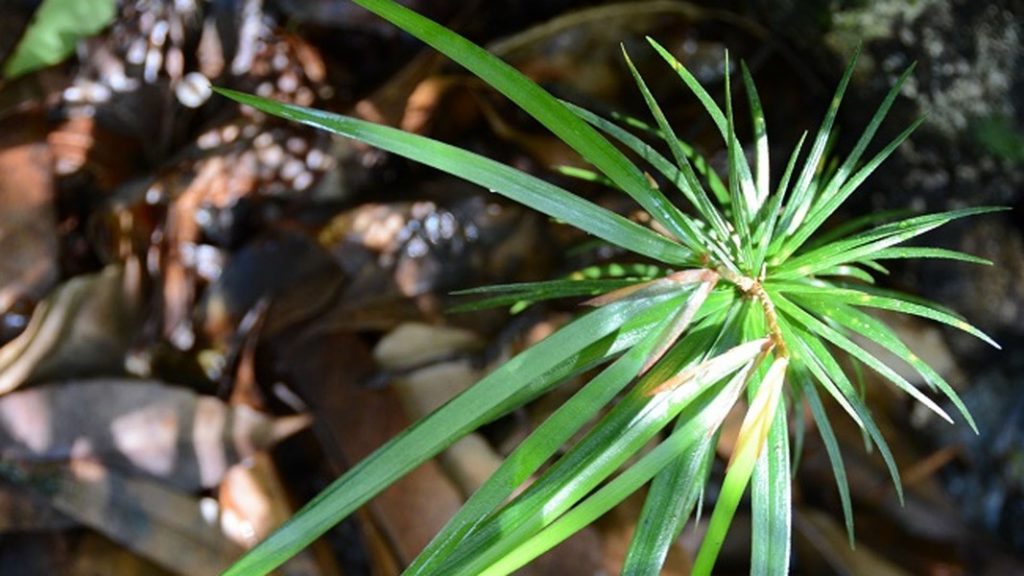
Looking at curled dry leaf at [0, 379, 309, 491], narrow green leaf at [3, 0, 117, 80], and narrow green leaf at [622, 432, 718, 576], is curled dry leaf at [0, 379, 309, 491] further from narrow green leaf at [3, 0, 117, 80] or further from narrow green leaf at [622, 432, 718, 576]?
narrow green leaf at [622, 432, 718, 576]

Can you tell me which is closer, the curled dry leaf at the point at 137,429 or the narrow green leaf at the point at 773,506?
the narrow green leaf at the point at 773,506

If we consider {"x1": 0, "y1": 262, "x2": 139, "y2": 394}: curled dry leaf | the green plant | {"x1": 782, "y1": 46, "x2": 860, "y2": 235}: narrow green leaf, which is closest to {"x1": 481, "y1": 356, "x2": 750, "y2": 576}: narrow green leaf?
the green plant

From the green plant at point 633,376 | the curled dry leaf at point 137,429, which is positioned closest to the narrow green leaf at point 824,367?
the green plant at point 633,376

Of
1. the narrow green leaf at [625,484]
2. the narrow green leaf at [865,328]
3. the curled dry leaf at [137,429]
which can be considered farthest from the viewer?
the curled dry leaf at [137,429]

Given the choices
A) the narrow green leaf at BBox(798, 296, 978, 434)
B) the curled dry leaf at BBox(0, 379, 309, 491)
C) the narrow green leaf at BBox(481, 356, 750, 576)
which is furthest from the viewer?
the curled dry leaf at BBox(0, 379, 309, 491)

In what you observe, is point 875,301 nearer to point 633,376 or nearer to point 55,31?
point 633,376

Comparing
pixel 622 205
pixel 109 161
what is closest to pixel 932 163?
pixel 622 205

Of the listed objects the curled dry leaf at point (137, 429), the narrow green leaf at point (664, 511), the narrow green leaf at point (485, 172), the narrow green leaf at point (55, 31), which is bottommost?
the curled dry leaf at point (137, 429)

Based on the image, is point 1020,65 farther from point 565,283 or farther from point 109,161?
point 109,161

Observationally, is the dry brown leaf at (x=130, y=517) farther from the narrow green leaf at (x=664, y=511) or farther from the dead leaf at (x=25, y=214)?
the narrow green leaf at (x=664, y=511)
